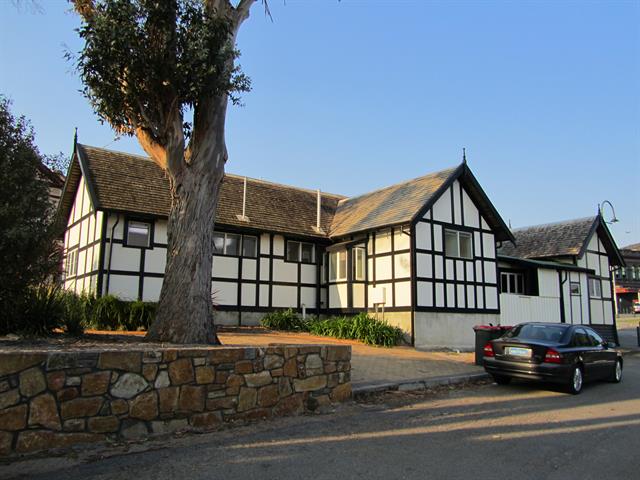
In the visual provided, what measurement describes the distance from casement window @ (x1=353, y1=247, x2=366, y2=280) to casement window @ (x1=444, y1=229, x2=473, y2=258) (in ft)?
10.6

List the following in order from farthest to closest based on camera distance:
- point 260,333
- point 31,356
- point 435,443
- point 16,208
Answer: point 260,333, point 16,208, point 435,443, point 31,356

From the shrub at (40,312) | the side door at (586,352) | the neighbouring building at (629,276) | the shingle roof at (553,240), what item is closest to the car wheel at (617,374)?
the side door at (586,352)

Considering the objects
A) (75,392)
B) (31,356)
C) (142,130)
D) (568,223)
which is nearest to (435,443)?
(75,392)

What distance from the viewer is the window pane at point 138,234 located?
18156 mm

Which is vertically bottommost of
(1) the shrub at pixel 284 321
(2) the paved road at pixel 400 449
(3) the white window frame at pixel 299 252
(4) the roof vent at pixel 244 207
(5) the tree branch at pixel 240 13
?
(2) the paved road at pixel 400 449

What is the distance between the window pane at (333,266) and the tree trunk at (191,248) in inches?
476

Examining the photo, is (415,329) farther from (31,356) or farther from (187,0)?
(31,356)

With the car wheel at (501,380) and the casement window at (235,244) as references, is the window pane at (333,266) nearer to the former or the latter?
the casement window at (235,244)

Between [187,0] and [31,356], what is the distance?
6.87m

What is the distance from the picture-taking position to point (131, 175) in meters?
19.7

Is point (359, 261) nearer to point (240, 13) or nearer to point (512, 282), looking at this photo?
point (512, 282)

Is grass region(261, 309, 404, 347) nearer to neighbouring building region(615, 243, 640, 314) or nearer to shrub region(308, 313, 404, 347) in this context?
shrub region(308, 313, 404, 347)

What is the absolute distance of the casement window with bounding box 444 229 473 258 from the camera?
2015 cm

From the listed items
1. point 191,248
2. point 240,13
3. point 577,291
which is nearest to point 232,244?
point 240,13
